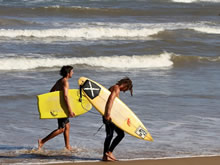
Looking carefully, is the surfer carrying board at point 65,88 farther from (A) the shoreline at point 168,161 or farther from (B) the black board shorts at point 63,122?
(A) the shoreline at point 168,161

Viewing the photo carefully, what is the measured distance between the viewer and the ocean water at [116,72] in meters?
7.45

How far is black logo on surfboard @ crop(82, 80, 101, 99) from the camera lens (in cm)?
668

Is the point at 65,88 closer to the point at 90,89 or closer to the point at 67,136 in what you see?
the point at 90,89

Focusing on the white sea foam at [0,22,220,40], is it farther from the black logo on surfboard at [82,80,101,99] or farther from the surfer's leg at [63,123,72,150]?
the black logo on surfboard at [82,80,101,99]

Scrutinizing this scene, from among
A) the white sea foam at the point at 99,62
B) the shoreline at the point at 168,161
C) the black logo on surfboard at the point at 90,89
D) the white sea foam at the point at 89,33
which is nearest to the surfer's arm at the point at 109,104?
the black logo on surfboard at the point at 90,89

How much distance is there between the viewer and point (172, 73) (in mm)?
14133

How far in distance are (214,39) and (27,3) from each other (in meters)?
15.6

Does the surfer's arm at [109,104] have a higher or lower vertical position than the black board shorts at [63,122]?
higher

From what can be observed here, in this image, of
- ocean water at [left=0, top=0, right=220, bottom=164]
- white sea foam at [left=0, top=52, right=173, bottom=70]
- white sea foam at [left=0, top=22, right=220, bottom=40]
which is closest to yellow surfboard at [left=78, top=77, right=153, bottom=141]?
ocean water at [left=0, top=0, right=220, bottom=164]

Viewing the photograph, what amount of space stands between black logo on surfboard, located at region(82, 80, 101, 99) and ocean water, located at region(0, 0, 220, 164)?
31.7 inches

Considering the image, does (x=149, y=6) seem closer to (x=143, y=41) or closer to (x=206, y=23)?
(x=206, y=23)

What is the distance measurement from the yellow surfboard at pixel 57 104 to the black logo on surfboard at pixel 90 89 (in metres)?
0.18

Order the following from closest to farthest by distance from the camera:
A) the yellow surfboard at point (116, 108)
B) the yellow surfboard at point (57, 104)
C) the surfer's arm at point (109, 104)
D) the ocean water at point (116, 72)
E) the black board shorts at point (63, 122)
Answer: the surfer's arm at point (109, 104) → the yellow surfboard at point (116, 108) → the yellow surfboard at point (57, 104) → the black board shorts at point (63, 122) → the ocean water at point (116, 72)

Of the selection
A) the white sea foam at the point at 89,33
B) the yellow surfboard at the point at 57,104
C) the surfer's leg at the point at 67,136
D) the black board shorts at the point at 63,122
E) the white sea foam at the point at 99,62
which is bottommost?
the white sea foam at the point at 89,33
